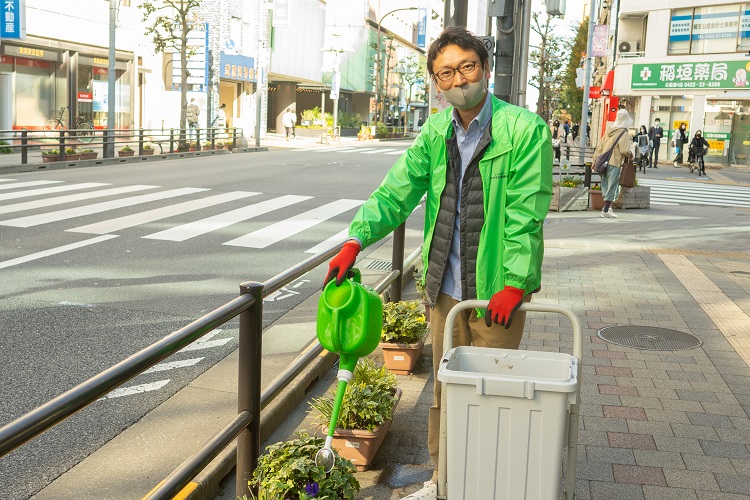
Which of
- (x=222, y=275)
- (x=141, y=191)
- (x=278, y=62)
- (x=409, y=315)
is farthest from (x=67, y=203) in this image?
(x=278, y=62)

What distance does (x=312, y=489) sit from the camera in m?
3.20

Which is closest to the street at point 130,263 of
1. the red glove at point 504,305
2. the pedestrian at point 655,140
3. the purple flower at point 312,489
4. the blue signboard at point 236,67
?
the purple flower at point 312,489

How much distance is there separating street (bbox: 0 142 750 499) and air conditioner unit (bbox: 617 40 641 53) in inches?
856

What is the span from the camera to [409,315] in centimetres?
591

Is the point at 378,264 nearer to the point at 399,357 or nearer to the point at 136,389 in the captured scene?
the point at 399,357

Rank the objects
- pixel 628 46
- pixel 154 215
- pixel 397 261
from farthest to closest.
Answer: pixel 628 46 < pixel 154 215 < pixel 397 261

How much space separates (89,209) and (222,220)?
2.22 meters

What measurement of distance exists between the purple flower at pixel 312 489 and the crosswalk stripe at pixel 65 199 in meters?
11.1

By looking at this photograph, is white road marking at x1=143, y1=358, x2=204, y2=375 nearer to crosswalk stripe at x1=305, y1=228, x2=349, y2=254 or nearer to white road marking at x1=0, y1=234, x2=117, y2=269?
white road marking at x1=0, y1=234, x2=117, y2=269

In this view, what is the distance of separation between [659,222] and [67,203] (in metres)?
10.2

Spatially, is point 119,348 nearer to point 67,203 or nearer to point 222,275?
point 222,275

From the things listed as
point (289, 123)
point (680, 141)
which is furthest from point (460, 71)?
point (289, 123)

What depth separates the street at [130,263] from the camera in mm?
5086

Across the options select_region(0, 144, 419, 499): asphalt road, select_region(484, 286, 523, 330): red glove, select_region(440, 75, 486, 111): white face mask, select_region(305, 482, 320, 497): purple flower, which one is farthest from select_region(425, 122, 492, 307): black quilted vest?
select_region(0, 144, 419, 499): asphalt road
